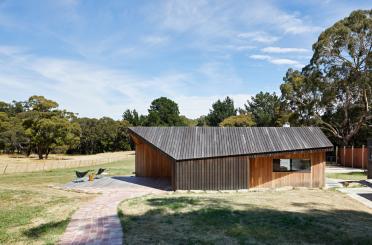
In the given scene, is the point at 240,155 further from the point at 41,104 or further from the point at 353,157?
the point at 41,104

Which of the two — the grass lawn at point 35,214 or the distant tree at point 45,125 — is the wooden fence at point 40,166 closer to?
the distant tree at point 45,125

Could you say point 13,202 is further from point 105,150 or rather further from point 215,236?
point 105,150

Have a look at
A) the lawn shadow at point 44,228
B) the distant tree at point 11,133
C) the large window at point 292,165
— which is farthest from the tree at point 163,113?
the lawn shadow at point 44,228

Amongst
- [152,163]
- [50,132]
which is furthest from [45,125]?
[152,163]

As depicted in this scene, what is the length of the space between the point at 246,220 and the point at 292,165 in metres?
9.30

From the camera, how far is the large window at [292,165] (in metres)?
18.6

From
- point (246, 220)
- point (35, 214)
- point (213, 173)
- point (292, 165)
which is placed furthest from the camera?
point (292, 165)

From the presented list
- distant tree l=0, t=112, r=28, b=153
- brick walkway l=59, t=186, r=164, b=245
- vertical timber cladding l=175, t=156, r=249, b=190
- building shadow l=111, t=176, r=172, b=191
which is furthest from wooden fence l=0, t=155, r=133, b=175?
distant tree l=0, t=112, r=28, b=153

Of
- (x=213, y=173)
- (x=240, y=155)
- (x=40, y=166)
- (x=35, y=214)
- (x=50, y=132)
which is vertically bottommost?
(x=40, y=166)

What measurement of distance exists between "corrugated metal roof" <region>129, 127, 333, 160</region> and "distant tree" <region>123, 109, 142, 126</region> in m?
61.5

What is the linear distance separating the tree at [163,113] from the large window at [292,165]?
56992 millimetres

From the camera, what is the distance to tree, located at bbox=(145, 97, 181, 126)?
7522cm

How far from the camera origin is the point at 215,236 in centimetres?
875

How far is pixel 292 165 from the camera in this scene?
18750 mm
